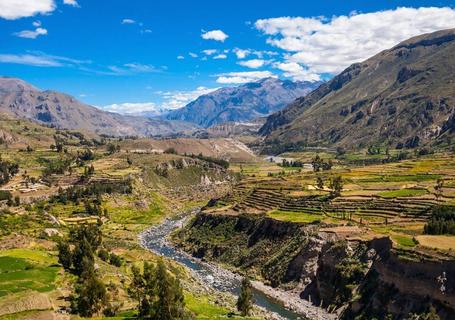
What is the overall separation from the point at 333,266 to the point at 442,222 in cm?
2025

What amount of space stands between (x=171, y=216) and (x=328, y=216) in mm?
93269

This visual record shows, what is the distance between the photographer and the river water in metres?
85.6

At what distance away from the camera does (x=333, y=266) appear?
284 feet

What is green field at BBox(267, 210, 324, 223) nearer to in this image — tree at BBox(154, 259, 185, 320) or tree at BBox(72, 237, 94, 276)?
tree at BBox(72, 237, 94, 276)

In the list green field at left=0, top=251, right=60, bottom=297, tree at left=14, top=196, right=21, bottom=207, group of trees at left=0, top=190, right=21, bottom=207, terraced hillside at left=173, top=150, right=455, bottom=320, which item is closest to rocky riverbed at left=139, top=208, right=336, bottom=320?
terraced hillside at left=173, top=150, right=455, bottom=320

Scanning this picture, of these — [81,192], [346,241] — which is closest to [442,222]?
[346,241]

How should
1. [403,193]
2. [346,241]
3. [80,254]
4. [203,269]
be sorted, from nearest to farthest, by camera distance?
1. [80,254]
2. [346,241]
3. [203,269]
4. [403,193]

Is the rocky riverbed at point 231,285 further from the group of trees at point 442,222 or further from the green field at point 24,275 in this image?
the green field at point 24,275

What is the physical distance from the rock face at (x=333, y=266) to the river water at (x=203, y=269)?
13.4 feet

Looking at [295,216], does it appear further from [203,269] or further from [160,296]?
[160,296]

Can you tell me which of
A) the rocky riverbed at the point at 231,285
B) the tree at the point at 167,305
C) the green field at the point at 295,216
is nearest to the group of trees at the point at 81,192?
the rocky riverbed at the point at 231,285

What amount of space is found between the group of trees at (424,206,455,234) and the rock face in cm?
869

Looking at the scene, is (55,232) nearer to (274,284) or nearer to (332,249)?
(274,284)

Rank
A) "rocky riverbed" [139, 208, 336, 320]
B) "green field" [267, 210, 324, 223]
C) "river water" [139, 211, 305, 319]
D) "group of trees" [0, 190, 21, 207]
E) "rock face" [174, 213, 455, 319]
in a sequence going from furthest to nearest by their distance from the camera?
1. "group of trees" [0, 190, 21, 207]
2. "green field" [267, 210, 324, 223]
3. "river water" [139, 211, 305, 319]
4. "rocky riverbed" [139, 208, 336, 320]
5. "rock face" [174, 213, 455, 319]
